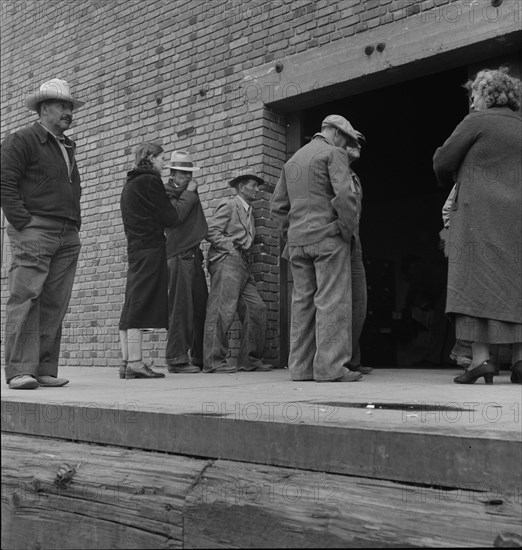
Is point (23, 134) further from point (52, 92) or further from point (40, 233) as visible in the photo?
point (40, 233)

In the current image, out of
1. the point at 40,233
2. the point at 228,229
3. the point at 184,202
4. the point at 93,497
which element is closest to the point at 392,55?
the point at 228,229

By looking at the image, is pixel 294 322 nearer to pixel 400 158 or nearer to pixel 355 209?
pixel 355 209

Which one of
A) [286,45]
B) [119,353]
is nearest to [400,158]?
[286,45]

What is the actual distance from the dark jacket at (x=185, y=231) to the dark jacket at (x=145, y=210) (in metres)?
0.86

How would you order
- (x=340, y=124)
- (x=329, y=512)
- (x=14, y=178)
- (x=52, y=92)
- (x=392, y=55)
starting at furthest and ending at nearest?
(x=392, y=55)
(x=340, y=124)
(x=52, y=92)
(x=14, y=178)
(x=329, y=512)

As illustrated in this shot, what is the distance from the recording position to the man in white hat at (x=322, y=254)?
205 inches

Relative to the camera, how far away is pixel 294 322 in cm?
545

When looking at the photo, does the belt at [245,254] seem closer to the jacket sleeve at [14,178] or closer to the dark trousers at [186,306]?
the dark trousers at [186,306]

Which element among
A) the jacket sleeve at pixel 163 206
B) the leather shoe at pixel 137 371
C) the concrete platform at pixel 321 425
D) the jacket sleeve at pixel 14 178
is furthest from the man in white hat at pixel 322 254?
the jacket sleeve at pixel 14 178

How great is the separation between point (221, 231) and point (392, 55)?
2180 millimetres

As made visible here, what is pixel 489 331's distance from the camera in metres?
4.56

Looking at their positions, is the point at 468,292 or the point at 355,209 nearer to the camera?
the point at 468,292

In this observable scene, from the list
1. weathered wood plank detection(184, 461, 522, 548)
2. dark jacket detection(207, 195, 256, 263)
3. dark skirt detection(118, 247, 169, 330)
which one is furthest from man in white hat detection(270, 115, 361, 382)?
weathered wood plank detection(184, 461, 522, 548)

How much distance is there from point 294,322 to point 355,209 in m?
0.93
